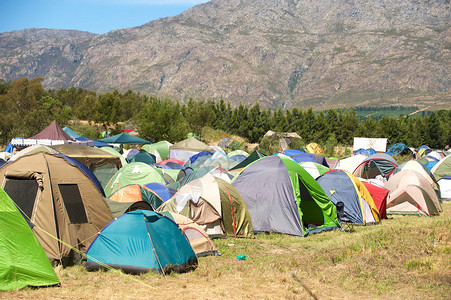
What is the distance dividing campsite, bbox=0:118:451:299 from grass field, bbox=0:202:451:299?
0.02 metres

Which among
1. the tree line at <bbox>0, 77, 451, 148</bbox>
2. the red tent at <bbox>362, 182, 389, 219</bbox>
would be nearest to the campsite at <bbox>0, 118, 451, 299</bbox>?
the red tent at <bbox>362, 182, 389, 219</bbox>

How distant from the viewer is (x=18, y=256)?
636cm

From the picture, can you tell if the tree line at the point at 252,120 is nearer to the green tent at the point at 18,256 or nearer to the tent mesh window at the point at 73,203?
the tent mesh window at the point at 73,203

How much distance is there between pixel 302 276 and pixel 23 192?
5725 millimetres

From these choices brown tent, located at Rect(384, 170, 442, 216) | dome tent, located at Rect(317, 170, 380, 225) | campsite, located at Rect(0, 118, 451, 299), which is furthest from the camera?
brown tent, located at Rect(384, 170, 442, 216)

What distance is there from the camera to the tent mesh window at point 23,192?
8367mm

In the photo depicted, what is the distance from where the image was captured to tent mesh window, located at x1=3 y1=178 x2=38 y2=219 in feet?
27.5

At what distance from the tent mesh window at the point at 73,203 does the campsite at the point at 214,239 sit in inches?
1.0

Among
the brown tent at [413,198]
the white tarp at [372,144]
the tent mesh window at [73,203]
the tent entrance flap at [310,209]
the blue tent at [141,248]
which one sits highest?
the tent mesh window at [73,203]

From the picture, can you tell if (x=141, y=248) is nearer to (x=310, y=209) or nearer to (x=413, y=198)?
(x=310, y=209)

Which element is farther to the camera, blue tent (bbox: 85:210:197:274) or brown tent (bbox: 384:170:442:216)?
brown tent (bbox: 384:170:442:216)

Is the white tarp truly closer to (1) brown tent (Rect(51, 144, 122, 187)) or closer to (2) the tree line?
(2) the tree line

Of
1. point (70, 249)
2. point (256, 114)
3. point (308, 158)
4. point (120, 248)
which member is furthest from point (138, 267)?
point (256, 114)

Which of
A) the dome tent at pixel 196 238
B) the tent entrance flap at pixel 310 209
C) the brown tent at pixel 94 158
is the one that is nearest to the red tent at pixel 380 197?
the tent entrance flap at pixel 310 209
